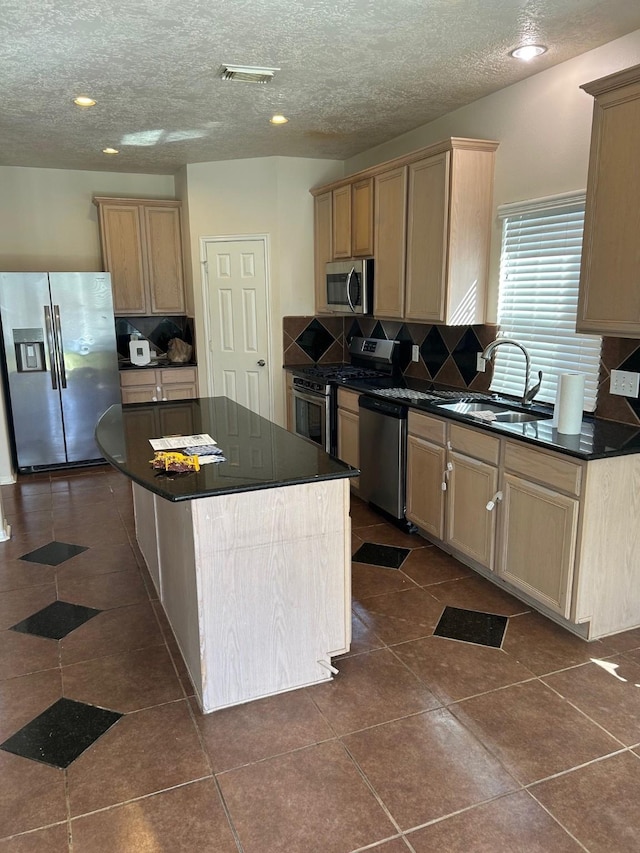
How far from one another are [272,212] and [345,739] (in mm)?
4492

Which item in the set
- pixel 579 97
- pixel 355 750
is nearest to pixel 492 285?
pixel 579 97

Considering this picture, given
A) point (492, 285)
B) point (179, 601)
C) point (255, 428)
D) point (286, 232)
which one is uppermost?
point (286, 232)

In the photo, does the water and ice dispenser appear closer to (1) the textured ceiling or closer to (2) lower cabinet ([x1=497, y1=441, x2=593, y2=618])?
(1) the textured ceiling

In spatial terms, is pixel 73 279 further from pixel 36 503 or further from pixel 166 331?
pixel 36 503

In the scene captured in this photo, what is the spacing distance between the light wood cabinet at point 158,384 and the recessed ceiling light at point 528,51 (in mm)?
3647

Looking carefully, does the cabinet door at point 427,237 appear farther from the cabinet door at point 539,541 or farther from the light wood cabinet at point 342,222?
the cabinet door at point 539,541

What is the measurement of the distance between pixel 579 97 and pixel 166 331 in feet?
13.7

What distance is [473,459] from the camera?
3.16 m

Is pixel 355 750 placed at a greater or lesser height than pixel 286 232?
lesser

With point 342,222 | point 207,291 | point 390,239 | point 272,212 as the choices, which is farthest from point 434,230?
point 207,291

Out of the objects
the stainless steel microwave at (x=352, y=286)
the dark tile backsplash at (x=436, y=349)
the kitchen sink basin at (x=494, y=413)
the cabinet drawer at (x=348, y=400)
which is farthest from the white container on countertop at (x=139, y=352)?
the kitchen sink basin at (x=494, y=413)

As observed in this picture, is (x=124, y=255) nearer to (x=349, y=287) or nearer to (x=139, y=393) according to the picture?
(x=139, y=393)

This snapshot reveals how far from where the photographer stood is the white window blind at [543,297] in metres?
3.18

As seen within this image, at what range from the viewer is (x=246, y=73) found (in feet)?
10.4
